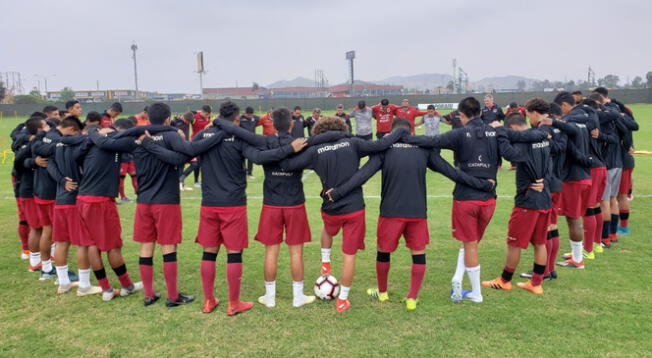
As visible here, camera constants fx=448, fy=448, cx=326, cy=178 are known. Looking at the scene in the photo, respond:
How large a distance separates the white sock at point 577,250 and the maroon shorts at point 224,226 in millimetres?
5051

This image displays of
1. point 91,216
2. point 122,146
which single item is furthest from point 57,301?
point 122,146

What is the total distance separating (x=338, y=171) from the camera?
5.39 metres

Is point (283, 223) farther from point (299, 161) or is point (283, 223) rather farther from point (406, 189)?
point (406, 189)

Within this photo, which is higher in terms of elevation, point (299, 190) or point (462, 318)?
point (299, 190)

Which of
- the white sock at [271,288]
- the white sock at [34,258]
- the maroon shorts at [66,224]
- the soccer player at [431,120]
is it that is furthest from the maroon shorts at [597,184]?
the soccer player at [431,120]

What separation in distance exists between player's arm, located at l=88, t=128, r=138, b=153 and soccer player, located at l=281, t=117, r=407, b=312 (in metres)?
2.00

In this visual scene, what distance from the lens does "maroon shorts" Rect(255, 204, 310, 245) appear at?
5.46 m

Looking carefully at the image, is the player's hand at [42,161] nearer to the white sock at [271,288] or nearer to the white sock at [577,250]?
the white sock at [271,288]

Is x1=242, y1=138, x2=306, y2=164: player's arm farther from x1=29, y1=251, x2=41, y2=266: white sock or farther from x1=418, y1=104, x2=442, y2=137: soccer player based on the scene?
x1=418, y1=104, x2=442, y2=137: soccer player

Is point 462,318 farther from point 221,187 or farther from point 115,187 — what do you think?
point 115,187

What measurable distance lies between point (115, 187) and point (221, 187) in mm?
1725

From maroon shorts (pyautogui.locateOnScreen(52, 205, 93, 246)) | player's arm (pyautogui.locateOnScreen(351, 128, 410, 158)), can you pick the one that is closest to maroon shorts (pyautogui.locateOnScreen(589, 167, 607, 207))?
player's arm (pyautogui.locateOnScreen(351, 128, 410, 158))

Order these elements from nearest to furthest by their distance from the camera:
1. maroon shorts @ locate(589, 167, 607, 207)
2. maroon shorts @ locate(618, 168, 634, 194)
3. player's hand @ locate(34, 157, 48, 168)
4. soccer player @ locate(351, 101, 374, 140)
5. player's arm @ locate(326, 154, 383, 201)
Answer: player's arm @ locate(326, 154, 383, 201), player's hand @ locate(34, 157, 48, 168), maroon shorts @ locate(589, 167, 607, 207), maroon shorts @ locate(618, 168, 634, 194), soccer player @ locate(351, 101, 374, 140)

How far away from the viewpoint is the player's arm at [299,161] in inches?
207
